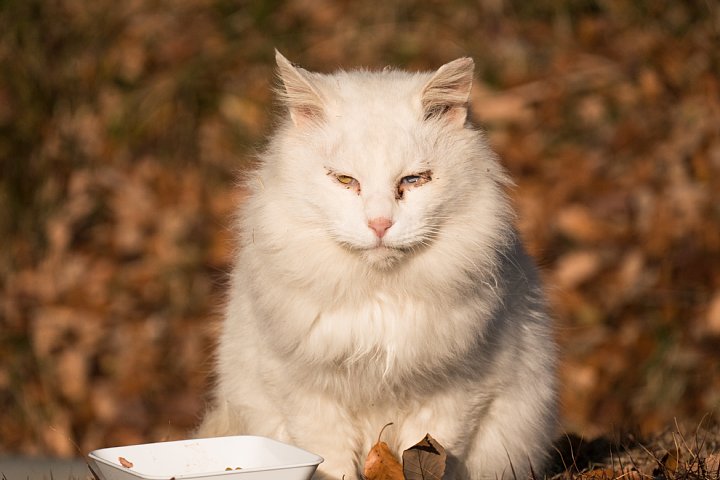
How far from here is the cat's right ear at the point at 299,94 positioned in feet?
11.3

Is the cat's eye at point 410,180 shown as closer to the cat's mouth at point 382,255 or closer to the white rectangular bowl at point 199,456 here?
the cat's mouth at point 382,255

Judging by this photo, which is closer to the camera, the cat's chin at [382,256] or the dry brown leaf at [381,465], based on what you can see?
the cat's chin at [382,256]

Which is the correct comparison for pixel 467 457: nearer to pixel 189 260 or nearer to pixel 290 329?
pixel 290 329

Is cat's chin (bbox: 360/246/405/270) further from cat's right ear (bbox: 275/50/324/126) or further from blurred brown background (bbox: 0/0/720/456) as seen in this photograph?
blurred brown background (bbox: 0/0/720/456)

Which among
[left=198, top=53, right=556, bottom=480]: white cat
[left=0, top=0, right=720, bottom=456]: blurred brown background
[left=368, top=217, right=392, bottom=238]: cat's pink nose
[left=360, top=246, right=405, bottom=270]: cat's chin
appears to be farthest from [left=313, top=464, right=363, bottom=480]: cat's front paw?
[left=0, top=0, right=720, bottom=456]: blurred brown background

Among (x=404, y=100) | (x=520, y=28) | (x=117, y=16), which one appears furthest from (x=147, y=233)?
(x=404, y=100)

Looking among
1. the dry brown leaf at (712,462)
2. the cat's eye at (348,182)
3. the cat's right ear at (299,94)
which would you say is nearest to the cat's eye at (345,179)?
the cat's eye at (348,182)

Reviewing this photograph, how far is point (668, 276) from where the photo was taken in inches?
332

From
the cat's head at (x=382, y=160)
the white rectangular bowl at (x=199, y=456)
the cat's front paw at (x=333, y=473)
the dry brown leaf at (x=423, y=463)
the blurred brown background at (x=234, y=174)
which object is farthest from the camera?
the blurred brown background at (x=234, y=174)

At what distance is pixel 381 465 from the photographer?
3520 millimetres

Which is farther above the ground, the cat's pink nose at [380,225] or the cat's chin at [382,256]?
the cat's pink nose at [380,225]

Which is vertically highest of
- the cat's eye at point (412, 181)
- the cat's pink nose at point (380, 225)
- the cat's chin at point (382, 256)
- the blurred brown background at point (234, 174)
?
the cat's eye at point (412, 181)

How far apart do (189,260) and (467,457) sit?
235 inches

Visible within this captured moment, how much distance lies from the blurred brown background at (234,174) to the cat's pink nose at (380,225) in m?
5.04
